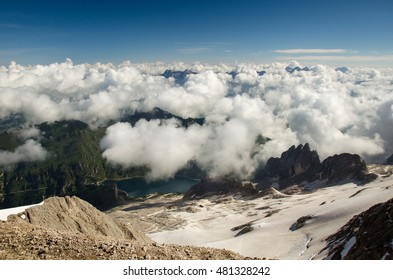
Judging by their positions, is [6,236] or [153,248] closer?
[6,236]

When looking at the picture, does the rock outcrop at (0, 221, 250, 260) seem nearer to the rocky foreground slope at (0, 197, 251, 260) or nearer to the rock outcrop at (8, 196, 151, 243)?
the rocky foreground slope at (0, 197, 251, 260)

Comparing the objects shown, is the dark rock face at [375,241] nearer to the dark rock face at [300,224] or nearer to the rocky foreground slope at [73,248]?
the rocky foreground slope at [73,248]

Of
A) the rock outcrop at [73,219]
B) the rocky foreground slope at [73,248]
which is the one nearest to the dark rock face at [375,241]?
the rocky foreground slope at [73,248]

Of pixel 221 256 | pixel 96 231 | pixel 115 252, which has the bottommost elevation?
pixel 96 231

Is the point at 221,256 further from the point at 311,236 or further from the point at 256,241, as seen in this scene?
the point at 256,241

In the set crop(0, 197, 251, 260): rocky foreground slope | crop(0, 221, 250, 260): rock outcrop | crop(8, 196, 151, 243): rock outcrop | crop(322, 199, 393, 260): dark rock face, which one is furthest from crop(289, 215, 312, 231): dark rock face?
crop(0, 221, 250, 260): rock outcrop

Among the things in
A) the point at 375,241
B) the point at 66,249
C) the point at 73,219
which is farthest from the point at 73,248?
the point at 73,219
